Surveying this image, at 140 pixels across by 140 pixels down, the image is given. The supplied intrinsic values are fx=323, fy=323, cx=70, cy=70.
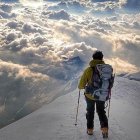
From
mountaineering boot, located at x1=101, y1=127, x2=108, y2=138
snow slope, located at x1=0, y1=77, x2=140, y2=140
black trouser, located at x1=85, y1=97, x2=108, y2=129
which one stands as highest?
black trouser, located at x1=85, y1=97, x2=108, y2=129

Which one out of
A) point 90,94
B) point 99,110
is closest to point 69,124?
point 99,110

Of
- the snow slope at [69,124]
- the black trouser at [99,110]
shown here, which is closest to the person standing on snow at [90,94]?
the black trouser at [99,110]

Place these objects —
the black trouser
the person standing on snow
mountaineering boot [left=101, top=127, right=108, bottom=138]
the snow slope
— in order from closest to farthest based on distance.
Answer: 1. the person standing on snow
2. the black trouser
3. mountaineering boot [left=101, top=127, right=108, bottom=138]
4. the snow slope

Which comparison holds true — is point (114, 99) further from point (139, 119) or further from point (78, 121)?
point (78, 121)

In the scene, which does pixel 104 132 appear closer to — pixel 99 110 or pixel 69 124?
pixel 99 110

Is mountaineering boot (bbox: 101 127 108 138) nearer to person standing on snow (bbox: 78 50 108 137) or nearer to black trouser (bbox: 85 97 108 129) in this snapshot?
person standing on snow (bbox: 78 50 108 137)

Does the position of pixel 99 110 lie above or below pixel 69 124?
above

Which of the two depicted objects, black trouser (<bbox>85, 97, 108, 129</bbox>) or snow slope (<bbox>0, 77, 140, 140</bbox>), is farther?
snow slope (<bbox>0, 77, 140, 140</bbox>)

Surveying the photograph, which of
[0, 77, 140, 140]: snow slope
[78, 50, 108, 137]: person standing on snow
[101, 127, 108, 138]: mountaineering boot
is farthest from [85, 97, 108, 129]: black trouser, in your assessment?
[0, 77, 140, 140]: snow slope

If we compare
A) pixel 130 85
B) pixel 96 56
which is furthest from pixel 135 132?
pixel 130 85

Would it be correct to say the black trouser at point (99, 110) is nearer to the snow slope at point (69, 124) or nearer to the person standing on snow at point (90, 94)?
the person standing on snow at point (90, 94)
